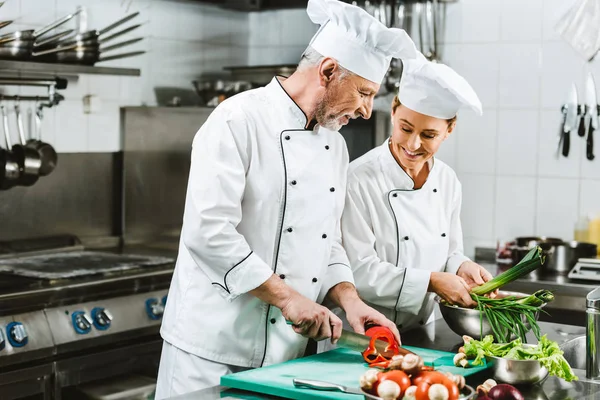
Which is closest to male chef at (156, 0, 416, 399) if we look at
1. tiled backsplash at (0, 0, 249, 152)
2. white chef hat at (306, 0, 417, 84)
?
white chef hat at (306, 0, 417, 84)

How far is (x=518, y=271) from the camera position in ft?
7.97

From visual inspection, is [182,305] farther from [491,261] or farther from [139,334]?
[491,261]

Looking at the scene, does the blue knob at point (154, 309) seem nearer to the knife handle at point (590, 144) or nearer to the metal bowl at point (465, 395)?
the metal bowl at point (465, 395)

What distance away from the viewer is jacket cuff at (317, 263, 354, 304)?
2.50 meters

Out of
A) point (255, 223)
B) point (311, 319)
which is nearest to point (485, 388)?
point (311, 319)

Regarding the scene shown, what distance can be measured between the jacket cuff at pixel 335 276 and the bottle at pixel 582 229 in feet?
7.03

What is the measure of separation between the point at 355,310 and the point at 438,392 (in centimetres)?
79

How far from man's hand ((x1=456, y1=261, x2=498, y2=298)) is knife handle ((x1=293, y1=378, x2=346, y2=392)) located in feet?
3.03

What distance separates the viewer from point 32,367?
10.0 ft

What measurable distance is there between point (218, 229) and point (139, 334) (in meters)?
1.41

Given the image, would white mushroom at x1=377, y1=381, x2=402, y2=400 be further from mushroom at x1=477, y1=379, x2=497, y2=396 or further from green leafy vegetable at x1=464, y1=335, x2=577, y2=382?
green leafy vegetable at x1=464, y1=335, x2=577, y2=382

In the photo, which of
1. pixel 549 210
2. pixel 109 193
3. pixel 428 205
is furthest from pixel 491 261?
pixel 109 193

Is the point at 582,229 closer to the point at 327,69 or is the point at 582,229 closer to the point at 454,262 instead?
the point at 454,262

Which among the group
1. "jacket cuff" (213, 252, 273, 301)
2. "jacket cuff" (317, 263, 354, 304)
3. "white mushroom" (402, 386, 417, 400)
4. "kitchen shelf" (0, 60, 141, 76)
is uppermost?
"kitchen shelf" (0, 60, 141, 76)
